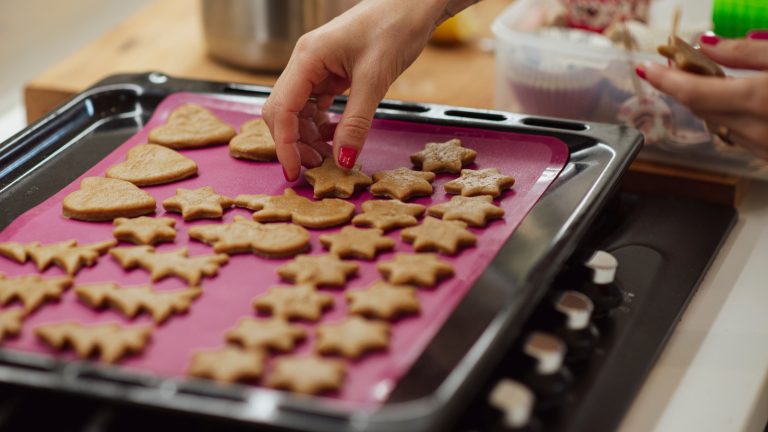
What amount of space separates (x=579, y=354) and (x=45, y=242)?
0.65 meters

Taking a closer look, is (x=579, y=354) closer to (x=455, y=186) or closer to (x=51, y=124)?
(x=455, y=186)

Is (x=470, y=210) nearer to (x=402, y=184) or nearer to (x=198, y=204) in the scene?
(x=402, y=184)

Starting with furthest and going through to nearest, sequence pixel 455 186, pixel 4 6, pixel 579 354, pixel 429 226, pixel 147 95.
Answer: pixel 4 6 < pixel 147 95 < pixel 455 186 < pixel 429 226 < pixel 579 354

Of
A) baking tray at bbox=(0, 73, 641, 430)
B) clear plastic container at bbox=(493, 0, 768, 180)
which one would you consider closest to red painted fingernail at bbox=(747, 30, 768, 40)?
clear plastic container at bbox=(493, 0, 768, 180)

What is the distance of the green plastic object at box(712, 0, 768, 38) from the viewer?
159 centimetres

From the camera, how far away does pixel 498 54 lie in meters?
1.70

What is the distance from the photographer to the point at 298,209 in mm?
1238

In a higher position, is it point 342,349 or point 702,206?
point 342,349

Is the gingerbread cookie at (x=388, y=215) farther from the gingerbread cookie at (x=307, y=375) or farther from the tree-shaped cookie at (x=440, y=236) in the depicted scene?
the gingerbread cookie at (x=307, y=375)

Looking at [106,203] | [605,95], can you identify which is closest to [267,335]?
[106,203]

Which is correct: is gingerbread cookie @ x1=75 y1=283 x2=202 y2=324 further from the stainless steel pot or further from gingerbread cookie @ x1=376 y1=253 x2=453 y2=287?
the stainless steel pot

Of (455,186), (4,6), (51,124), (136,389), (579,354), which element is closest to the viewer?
(136,389)

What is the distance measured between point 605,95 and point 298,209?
0.65m

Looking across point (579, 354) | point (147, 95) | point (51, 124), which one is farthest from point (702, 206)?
point (51, 124)
